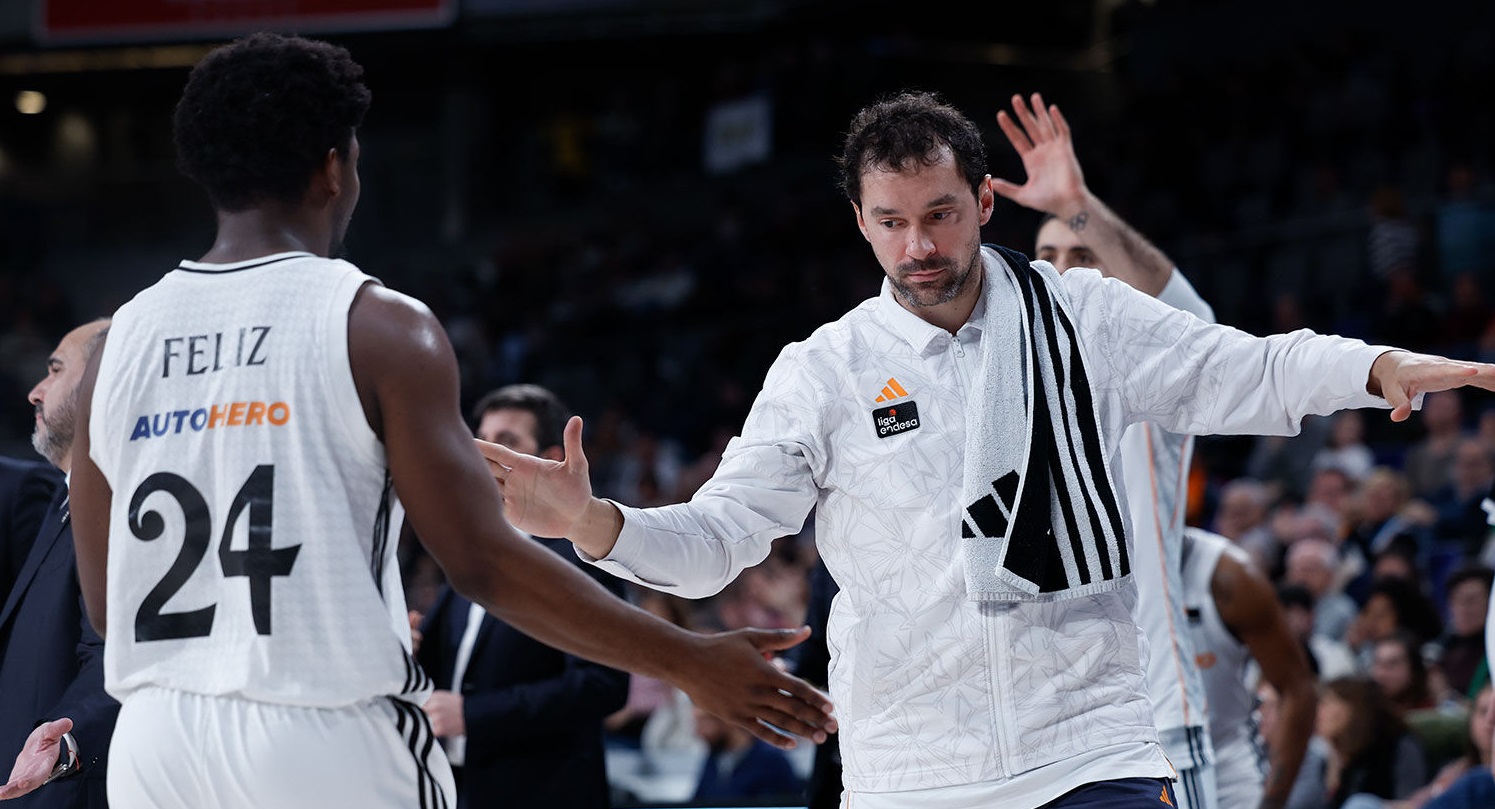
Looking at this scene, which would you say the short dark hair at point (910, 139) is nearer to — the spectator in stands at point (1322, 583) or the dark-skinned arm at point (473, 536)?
the dark-skinned arm at point (473, 536)

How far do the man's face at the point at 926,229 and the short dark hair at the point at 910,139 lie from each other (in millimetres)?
25

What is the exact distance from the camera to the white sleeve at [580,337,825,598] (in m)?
3.07

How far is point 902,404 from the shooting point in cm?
331

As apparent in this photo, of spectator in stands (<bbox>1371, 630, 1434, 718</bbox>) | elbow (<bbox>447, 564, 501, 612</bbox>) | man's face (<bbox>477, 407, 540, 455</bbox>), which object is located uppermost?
man's face (<bbox>477, 407, 540, 455</bbox>)

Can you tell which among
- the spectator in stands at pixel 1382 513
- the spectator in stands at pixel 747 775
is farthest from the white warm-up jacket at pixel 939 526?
the spectator in stands at pixel 1382 513

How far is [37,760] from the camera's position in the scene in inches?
132

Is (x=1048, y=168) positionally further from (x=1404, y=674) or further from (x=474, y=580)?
(x=1404, y=674)

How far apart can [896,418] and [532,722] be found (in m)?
1.80

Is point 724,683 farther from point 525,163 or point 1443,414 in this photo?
point 525,163

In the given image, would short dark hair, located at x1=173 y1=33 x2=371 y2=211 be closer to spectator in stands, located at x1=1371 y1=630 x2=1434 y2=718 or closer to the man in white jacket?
the man in white jacket

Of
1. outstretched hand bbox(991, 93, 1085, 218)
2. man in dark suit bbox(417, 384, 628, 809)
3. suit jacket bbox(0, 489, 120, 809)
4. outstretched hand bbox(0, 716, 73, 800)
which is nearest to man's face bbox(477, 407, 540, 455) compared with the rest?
man in dark suit bbox(417, 384, 628, 809)

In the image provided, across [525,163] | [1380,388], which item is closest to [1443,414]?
[1380,388]

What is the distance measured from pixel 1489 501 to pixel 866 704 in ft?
6.94

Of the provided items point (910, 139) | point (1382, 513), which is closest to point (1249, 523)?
point (1382, 513)
